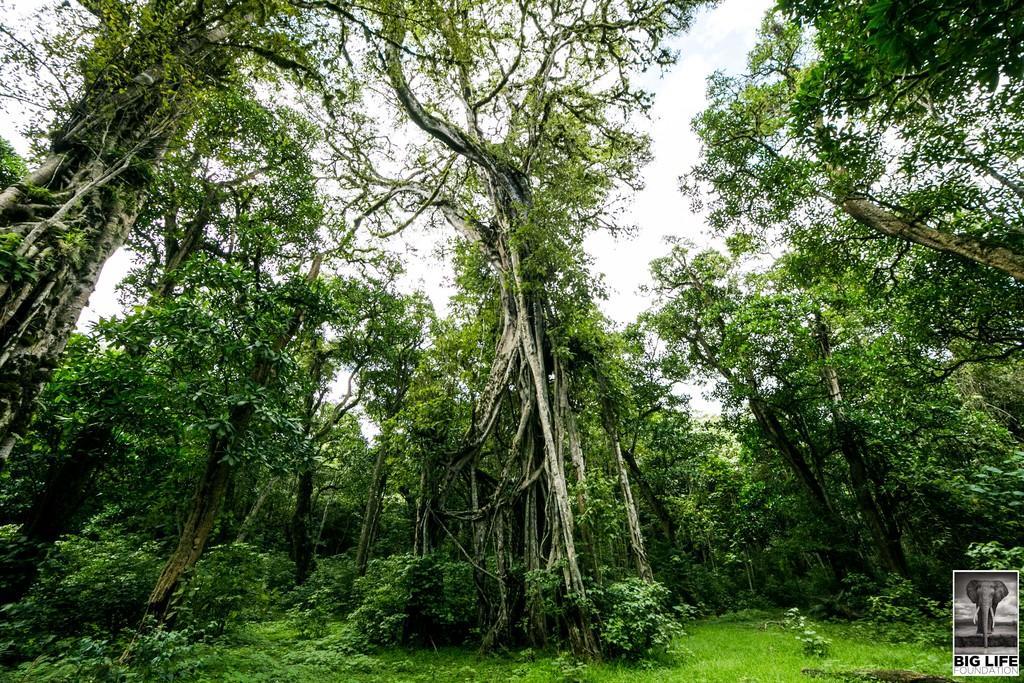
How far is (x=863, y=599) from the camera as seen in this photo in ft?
28.3

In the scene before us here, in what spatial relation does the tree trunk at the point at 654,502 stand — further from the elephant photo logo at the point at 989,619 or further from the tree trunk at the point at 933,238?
the tree trunk at the point at 933,238

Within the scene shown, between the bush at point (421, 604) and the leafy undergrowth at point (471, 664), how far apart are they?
300mm

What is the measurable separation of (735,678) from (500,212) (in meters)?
7.87

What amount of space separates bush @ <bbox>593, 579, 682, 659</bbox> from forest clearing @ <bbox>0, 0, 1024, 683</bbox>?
0.14ft

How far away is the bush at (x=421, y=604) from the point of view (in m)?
6.32

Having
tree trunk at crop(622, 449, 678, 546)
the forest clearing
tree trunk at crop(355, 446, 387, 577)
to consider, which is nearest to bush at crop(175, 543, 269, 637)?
the forest clearing

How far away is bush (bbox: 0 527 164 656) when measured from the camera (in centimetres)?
469

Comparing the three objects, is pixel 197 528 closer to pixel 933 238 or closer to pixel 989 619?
pixel 989 619

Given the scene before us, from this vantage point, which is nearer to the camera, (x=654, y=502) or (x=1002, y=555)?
(x=1002, y=555)

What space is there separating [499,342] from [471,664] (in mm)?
4950

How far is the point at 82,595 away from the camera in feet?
16.7

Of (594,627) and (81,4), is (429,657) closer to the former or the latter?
(594,627)

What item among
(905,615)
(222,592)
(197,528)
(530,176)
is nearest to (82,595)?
(197,528)

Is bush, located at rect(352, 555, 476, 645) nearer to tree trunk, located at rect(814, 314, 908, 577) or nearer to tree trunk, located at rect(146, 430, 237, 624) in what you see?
tree trunk, located at rect(146, 430, 237, 624)
